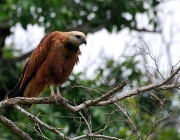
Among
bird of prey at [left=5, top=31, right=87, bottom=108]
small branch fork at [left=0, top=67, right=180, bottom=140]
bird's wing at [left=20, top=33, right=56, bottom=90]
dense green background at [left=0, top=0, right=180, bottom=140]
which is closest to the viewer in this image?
small branch fork at [left=0, top=67, right=180, bottom=140]

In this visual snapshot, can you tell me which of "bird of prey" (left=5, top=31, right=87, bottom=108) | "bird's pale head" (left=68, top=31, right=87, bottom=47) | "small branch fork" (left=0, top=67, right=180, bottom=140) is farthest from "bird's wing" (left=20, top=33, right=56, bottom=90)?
"small branch fork" (left=0, top=67, right=180, bottom=140)

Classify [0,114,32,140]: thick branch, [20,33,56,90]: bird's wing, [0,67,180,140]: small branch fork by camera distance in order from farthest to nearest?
[20,33,56,90]: bird's wing
[0,114,32,140]: thick branch
[0,67,180,140]: small branch fork

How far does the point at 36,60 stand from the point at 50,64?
305mm

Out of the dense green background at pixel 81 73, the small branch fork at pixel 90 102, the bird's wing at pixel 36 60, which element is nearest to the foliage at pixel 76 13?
the dense green background at pixel 81 73

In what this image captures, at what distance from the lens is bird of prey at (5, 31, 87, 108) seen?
252 inches

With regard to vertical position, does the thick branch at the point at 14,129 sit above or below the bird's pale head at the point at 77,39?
below

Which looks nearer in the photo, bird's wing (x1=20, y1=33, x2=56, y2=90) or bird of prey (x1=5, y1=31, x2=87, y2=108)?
bird of prey (x1=5, y1=31, x2=87, y2=108)

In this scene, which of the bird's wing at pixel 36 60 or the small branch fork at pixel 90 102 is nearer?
the small branch fork at pixel 90 102

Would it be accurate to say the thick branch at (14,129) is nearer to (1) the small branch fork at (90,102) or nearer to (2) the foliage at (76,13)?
(1) the small branch fork at (90,102)

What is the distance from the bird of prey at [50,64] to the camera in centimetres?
640

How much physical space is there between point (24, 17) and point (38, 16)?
0.32m

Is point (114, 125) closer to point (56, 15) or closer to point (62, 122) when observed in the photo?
point (62, 122)

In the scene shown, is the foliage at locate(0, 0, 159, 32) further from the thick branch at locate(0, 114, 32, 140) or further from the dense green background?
the thick branch at locate(0, 114, 32, 140)

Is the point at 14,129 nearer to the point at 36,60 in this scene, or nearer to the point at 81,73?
the point at 36,60
